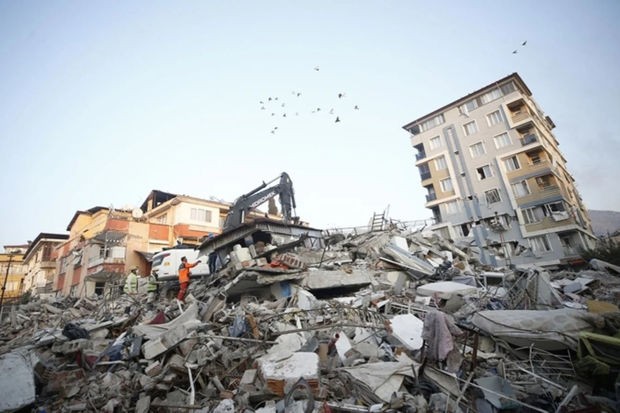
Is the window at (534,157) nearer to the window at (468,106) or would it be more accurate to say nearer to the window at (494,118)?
the window at (494,118)

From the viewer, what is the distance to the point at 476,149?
2833 centimetres

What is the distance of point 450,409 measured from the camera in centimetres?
362

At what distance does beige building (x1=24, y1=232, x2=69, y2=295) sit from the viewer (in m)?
33.2

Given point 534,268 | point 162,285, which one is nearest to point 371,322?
point 534,268

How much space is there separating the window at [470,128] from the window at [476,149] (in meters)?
1.42

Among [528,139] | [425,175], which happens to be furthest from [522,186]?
[425,175]

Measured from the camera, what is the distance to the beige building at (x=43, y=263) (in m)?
33.2

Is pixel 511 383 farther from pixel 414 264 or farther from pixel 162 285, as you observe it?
pixel 162 285

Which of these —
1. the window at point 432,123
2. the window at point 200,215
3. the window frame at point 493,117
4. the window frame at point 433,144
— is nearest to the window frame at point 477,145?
the window frame at point 493,117

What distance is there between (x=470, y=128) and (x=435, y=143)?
3659mm

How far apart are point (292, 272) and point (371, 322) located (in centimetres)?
378

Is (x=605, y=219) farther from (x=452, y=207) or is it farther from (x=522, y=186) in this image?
(x=452, y=207)

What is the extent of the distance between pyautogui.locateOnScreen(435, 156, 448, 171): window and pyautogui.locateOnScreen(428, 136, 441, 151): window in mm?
1531

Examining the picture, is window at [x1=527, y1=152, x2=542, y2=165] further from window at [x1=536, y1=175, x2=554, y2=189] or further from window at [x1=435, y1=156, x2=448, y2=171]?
window at [x1=435, y1=156, x2=448, y2=171]
